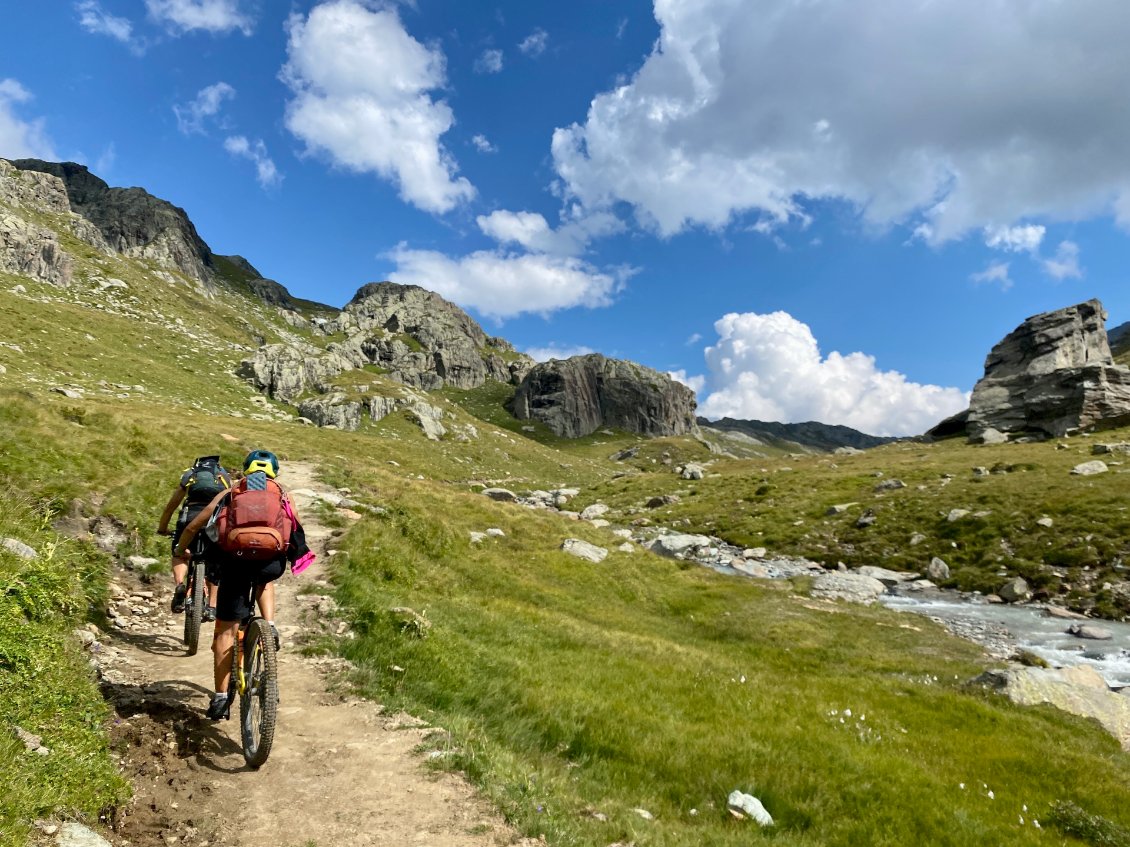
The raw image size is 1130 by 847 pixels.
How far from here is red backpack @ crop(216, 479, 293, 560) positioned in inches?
305

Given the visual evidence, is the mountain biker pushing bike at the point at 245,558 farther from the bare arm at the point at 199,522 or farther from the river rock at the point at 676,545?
the river rock at the point at 676,545

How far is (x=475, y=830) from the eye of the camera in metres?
6.25

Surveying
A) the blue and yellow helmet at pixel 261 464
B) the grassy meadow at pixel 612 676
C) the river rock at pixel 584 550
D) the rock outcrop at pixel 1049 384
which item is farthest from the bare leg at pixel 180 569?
the rock outcrop at pixel 1049 384

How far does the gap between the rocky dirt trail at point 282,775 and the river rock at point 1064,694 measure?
1854 cm

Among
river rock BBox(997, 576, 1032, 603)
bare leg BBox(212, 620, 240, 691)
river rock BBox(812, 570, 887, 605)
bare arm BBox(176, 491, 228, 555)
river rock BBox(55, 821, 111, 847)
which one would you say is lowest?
river rock BBox(812, 570, 887, 605)

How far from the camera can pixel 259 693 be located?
7.47 m

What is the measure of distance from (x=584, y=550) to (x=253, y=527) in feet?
85.3

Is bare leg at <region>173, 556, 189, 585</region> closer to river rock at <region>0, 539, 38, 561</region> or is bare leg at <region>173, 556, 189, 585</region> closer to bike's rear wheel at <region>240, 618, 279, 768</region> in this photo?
river rock at <region>0, 539, 38, 561</region>

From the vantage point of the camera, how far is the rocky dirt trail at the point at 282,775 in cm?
609

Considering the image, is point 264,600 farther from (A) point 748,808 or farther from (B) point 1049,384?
(B) point 1049,384

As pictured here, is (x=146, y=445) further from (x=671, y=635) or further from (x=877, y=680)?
(x=877, y=680)

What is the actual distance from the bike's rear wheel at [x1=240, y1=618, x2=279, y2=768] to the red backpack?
981mm

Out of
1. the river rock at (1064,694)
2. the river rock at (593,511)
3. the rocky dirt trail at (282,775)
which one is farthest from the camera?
the river rock at (593,511)

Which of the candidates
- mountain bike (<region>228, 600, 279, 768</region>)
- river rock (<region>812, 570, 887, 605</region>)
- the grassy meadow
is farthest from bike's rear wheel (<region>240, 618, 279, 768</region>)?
river rock (<region>812, 570, 887, 605</region>)
